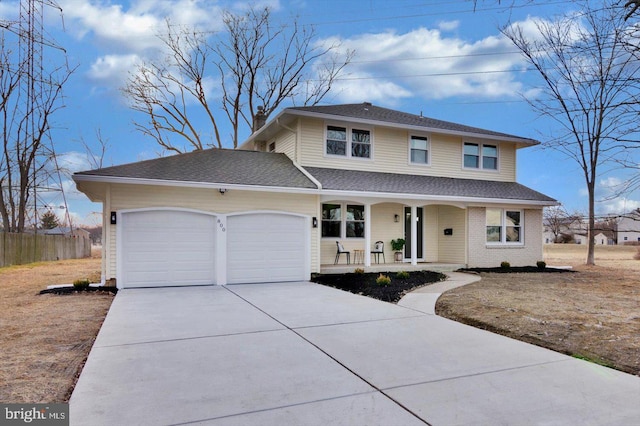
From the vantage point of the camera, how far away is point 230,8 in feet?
84.0

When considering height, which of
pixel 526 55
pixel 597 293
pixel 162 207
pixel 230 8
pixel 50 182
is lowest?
pixel 597 293

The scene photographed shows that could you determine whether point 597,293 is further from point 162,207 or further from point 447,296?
point 162,207

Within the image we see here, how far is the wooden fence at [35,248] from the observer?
17442mm

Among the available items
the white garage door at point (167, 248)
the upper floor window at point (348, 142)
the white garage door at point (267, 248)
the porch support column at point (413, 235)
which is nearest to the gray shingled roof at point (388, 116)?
the upper floor window at point (348, 142)

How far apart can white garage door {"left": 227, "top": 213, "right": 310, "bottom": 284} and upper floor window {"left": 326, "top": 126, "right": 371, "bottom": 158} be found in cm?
324

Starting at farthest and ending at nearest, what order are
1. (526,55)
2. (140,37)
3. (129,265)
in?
(140,37)
(526,55)
(129,265)

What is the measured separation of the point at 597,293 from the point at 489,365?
7.09m

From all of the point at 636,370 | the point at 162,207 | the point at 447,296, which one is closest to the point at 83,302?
the point at 162,207

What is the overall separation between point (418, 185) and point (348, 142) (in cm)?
288

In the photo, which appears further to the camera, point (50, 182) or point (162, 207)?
point (50, 182)

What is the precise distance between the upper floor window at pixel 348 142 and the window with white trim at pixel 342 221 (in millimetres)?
1868
